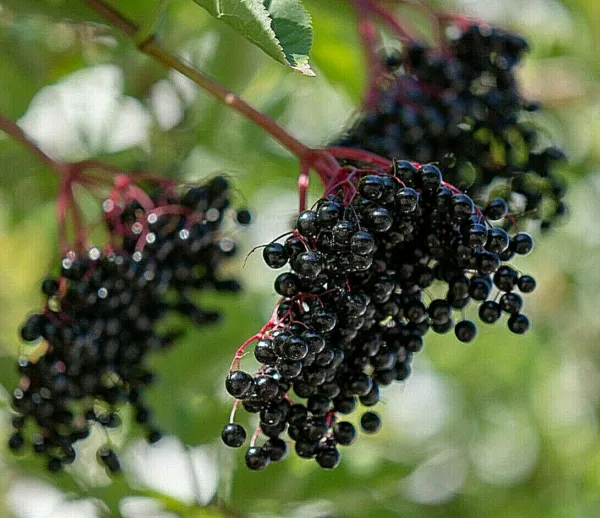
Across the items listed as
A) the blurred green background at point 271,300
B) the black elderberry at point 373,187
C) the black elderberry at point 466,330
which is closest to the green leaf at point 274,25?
the black elderberry at point 373,187

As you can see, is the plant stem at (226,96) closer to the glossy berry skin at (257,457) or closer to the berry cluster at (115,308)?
the berry cluster at (115,308)

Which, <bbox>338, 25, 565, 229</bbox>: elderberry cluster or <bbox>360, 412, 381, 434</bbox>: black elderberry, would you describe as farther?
<bbox>338, 25, 565, 229</bbox>: elderberry cluster

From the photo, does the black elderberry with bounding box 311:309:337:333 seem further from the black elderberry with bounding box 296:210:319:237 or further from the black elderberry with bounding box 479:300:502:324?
the black elderberry with bounding box 479:300:502:324

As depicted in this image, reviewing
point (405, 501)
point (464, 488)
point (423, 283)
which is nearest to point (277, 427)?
point (423, 283)

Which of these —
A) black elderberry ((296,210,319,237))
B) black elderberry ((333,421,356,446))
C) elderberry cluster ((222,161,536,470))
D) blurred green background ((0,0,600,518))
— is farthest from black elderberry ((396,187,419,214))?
blurred green background ((0,0,600,518))

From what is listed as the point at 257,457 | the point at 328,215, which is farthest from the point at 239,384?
the point at 328,215

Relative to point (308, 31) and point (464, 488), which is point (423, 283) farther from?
point (464, 488)

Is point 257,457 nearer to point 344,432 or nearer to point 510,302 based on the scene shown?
point 344,432
